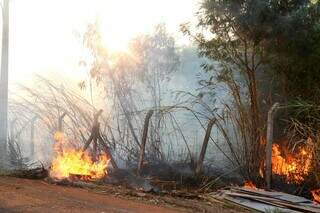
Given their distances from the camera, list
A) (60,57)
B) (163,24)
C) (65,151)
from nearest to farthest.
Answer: (65,151) < (163,24) < (60,57)

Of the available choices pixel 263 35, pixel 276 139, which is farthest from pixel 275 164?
pixel 263 35

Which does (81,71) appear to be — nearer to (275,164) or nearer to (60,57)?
(60,57)

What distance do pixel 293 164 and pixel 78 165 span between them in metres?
5.04

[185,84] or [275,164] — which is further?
[185,84]

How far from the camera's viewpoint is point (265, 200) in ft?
31.1

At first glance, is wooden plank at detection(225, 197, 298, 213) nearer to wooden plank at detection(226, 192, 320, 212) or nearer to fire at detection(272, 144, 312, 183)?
wooden plank at detection(226, 192, 320, 212)

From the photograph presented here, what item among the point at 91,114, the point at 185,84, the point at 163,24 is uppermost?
the point at 163,24

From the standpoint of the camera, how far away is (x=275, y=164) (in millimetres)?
12398

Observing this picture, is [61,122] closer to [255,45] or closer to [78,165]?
[78,165]

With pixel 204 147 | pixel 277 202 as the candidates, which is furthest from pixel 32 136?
pixel 277 202

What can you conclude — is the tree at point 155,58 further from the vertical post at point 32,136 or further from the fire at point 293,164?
the fire at point 293,164

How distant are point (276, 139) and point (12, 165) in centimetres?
670

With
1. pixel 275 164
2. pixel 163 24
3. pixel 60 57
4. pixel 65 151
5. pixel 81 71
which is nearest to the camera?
pixel 275 164

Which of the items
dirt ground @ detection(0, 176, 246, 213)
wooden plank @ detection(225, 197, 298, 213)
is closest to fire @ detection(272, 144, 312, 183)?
wooden plank @ detection(225, 197, 298, 213)
